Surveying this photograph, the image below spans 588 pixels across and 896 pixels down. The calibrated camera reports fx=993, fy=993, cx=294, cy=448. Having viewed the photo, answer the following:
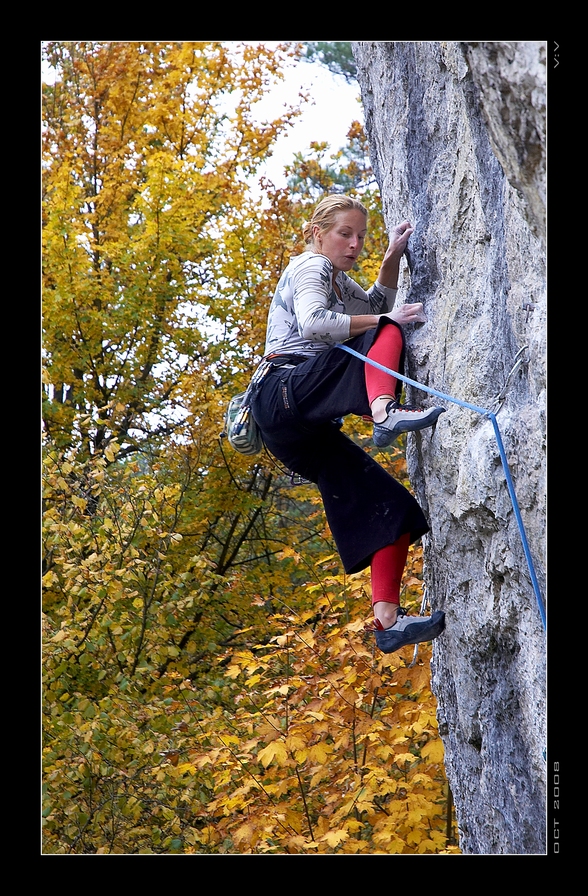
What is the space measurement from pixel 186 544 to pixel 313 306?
5307mm

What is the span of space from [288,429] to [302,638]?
2224 millimetres

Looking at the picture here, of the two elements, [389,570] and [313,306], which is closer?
[313,306]

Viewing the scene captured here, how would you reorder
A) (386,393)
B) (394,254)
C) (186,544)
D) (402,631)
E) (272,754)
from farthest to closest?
(186,544), (272,754), (394,254), (402,631), (386,393)

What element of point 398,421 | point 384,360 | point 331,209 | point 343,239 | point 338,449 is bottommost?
point 398,421

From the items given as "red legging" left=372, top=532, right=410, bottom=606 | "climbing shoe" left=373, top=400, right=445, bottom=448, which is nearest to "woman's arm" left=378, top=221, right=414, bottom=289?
"climbing shoe" left=373, top=400, right=445, bottom=448

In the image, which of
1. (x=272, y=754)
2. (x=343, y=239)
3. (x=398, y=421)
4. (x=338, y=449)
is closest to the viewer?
(x=398, y=421)

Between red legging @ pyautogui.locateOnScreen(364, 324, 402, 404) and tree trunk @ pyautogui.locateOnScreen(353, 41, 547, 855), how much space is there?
276mm

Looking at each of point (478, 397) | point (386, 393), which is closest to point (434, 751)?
point (478, 397)

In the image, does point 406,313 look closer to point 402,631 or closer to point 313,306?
point 313,306

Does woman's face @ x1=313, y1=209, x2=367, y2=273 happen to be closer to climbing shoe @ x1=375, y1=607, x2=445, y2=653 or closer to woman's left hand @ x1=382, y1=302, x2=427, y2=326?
woman's left hand @ x1=382, y1=302, x2=427, y2=326

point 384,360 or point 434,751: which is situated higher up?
point 384,360

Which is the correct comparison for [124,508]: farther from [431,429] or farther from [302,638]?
[431,429]

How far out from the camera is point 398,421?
11.3 feet

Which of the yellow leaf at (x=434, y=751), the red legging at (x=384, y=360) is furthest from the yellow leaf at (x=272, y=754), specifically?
the red legging at (x=384, y=360)
